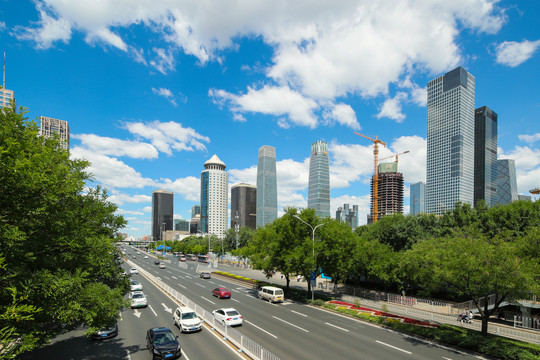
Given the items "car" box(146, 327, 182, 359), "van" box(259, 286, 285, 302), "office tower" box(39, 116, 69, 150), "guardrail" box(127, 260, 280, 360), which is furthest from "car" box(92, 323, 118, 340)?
"office tower" box(39, 116, 69, 150)

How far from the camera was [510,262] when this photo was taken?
16844 mm

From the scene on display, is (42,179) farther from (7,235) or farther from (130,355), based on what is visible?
(130,355)

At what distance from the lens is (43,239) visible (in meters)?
10.1

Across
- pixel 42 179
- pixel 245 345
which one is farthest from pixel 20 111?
pixel 245 345

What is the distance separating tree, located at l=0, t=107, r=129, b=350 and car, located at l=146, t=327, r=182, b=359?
4256mm

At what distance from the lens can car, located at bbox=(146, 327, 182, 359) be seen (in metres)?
15.7

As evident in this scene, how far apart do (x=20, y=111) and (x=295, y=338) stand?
2072 cm

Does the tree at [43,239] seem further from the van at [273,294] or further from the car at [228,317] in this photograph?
the van at [273,294]

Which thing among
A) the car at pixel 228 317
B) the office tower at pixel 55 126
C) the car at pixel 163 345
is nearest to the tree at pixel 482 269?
the car at pixel 228 317

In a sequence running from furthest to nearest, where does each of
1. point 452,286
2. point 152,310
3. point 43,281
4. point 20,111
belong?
point 152,310
point 452,286
point 20,111
point 43,281

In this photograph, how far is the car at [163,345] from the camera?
617 inches

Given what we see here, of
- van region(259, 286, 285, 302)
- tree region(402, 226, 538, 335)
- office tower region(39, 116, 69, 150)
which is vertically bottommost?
van region(259, 286, 285, 302)

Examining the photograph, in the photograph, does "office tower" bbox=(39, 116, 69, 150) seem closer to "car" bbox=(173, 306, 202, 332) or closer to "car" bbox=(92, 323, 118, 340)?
"car" bbox=(92, 323, 118, 340)

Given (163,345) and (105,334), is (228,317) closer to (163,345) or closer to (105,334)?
(163,345)
